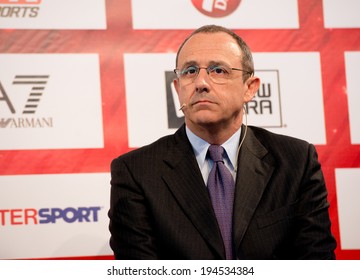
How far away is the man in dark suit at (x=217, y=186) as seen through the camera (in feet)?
6.84

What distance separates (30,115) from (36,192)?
35 cm

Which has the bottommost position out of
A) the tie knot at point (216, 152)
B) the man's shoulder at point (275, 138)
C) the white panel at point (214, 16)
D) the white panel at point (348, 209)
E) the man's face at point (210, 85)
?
the white panel at point (348, 209)

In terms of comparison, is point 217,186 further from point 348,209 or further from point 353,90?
point 353,90

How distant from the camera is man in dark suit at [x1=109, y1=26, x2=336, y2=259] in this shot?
2.08 meters

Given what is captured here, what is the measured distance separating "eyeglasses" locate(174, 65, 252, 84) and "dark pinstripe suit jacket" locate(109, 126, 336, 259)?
274mm

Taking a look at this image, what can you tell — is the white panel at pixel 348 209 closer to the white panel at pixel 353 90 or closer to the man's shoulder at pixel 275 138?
the white panel at pixel 353 90

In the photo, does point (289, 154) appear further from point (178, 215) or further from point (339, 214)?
point (339, 214)

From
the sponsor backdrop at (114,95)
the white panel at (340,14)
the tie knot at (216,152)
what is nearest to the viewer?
the tie knot at (216,152)

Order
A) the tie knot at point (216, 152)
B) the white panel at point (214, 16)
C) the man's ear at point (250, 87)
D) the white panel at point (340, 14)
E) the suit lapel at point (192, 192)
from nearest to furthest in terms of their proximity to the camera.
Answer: the suit lapel at point (192, 192), the tie knot at point (216, 152), the man's ear at point (250, 87), the white panel at point (214, 16), the white panel at point (340, 14)

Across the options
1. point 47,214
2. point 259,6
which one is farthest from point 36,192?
point 259,6

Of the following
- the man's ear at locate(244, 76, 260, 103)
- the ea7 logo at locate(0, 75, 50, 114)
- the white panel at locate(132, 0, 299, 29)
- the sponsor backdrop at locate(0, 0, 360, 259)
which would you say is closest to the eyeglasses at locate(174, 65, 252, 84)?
the man's ear at locate(244, 76, 260, 103)

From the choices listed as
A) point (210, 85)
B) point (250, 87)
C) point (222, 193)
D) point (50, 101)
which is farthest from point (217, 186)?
point (50, 101)

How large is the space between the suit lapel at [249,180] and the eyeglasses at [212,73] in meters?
0.25

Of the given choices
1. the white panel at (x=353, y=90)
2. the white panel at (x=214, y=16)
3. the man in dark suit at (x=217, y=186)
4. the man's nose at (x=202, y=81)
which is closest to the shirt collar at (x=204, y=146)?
the man in dark suit at (x=217, y=186)
